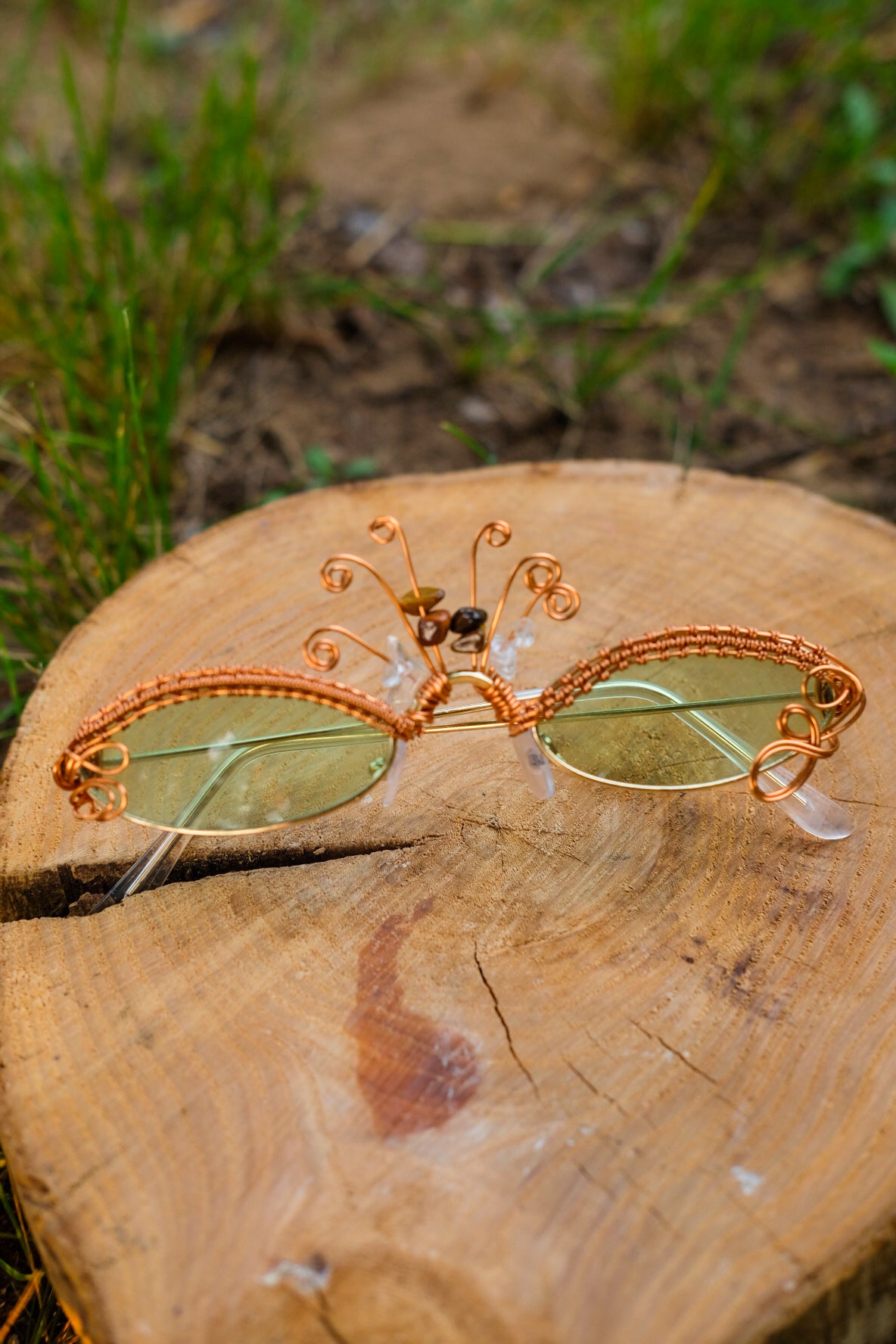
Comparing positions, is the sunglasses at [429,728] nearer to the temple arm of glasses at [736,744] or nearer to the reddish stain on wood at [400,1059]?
the temple arm of glasses at [736,744]

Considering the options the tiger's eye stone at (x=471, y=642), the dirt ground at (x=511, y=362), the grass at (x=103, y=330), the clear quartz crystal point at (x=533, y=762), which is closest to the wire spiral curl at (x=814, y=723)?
the clear quartz crystal point at (x=533, y=762)

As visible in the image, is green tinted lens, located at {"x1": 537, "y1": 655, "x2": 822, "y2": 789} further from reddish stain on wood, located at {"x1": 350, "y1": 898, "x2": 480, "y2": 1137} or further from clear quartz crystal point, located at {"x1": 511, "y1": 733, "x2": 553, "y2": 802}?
reddish stain on wood, located at {"x1": 350, "y1": 898, "x2": 480, "y2": 1137}

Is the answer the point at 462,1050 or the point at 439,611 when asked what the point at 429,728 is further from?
the point at 462,1050

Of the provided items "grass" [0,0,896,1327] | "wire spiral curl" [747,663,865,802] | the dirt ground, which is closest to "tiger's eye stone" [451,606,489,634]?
"wire spiral curl" [747,663,865,802]

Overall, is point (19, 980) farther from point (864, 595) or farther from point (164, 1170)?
point (864, 595)

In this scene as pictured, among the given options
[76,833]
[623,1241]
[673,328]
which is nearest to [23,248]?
[673,328]
